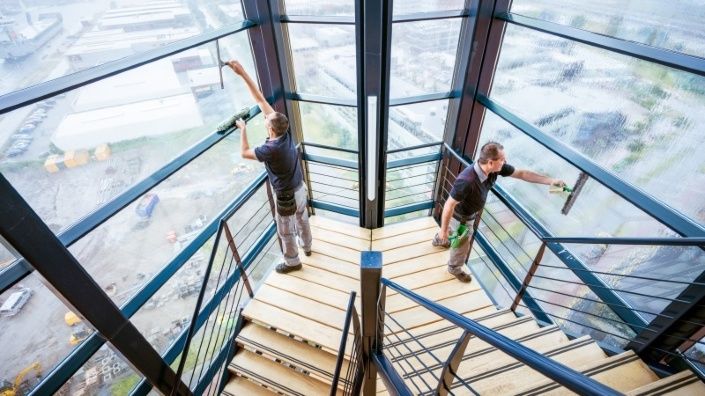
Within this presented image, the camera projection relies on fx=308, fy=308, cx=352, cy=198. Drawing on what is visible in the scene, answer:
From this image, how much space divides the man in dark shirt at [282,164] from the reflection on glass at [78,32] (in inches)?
19.8

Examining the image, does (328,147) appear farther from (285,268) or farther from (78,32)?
(78,32)

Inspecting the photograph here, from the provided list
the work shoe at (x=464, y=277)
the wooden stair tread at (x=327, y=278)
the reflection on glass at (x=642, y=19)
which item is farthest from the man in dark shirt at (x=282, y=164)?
the reflection on glass at (x=642, y=19)

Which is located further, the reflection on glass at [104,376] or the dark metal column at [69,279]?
the reflection on glass at [104,376]

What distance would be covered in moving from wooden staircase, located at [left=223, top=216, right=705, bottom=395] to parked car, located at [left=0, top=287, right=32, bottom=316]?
1.65 meters

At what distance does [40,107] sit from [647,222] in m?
3.87

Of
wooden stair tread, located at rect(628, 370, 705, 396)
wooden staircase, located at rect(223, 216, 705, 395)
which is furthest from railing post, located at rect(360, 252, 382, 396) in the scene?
wooden stair tread, located at rect(628, 370, 705, 396)

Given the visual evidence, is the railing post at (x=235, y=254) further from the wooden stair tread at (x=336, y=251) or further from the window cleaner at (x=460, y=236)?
the window cleaner at (x=460, y=236)

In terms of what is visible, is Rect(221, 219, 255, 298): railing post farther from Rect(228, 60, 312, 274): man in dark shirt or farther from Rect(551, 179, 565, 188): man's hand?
Rect(551, 179, 565, 188): man's hand

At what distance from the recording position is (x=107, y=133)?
2014mm

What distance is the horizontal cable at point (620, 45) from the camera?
1.80 meters

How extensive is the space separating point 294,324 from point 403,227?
6.35 feet

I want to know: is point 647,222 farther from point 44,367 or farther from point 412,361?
point 44,367

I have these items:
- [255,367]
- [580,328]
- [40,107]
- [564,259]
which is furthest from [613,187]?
[40,107]

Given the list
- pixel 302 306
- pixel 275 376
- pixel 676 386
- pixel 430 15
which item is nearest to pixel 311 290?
pixel 302 306
